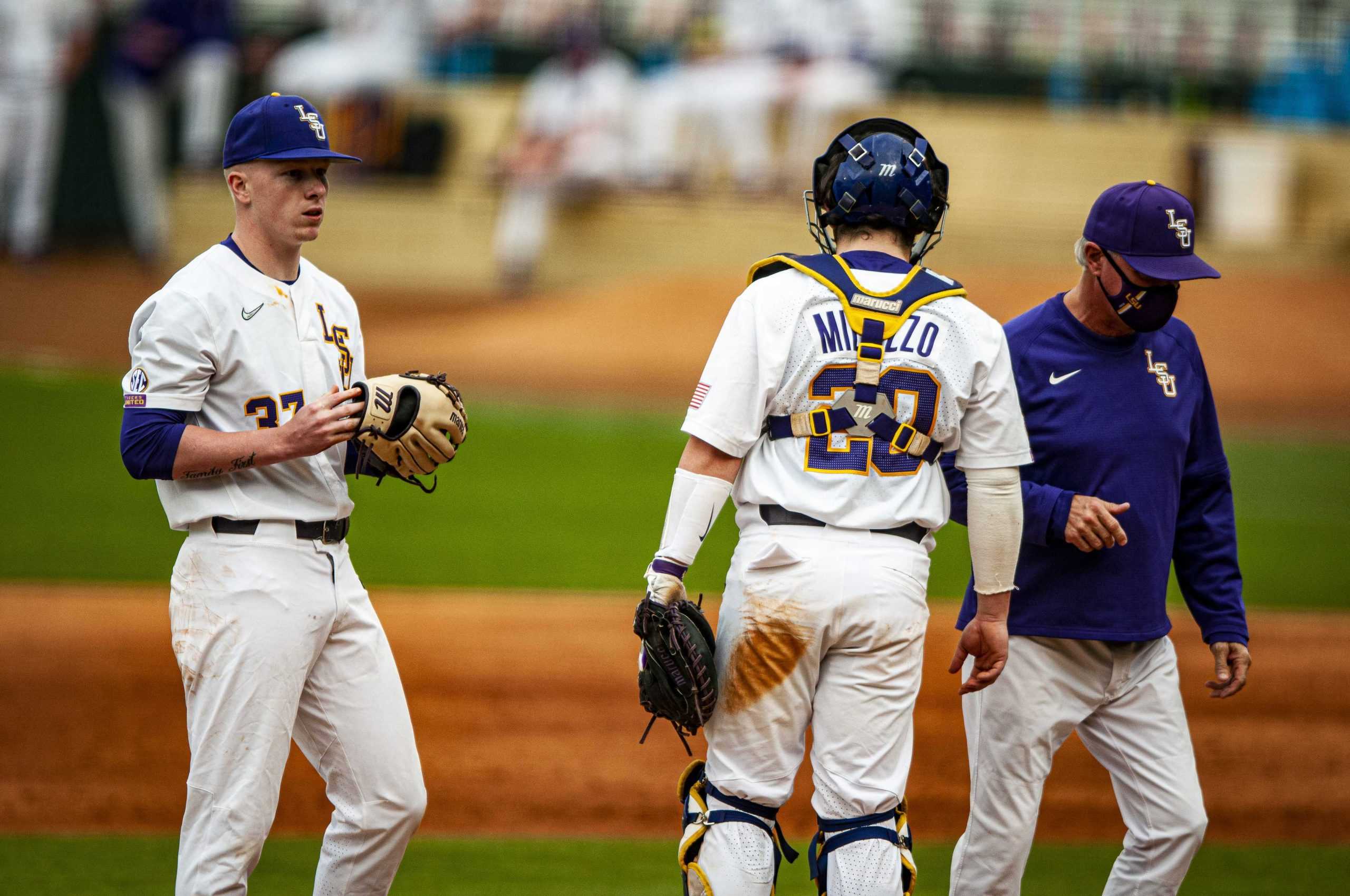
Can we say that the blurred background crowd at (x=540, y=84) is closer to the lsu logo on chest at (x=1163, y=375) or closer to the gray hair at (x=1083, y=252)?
the gray hair at (x=1083, y=252)

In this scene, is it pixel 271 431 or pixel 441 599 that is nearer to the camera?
pixel 271 431

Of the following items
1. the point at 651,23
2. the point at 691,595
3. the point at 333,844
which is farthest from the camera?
the point at 651,23

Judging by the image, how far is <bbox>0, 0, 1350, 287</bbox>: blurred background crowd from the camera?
21.7m

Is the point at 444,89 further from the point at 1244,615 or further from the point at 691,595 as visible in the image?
the point at 1244,615

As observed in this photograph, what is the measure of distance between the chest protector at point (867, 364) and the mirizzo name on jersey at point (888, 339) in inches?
0.4

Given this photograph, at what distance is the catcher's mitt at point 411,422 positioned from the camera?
131 inches

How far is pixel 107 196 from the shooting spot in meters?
22.5

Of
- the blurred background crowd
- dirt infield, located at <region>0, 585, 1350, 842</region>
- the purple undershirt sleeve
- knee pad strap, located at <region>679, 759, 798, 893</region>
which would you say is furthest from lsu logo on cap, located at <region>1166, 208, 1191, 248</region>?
the blurred background crowd

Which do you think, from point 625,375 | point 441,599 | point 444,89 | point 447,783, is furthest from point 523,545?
point 444,89

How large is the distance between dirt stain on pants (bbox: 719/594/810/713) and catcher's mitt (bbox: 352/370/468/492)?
2.77 feet

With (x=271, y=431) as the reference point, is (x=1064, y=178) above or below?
below

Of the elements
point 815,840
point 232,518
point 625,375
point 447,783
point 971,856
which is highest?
point 232,518

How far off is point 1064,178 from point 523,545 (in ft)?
44.9

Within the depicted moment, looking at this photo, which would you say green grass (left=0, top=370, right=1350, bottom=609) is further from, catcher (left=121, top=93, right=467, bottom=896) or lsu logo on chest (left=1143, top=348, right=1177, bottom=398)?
catcher (left=121, top=93, right=467, bottom=896)
